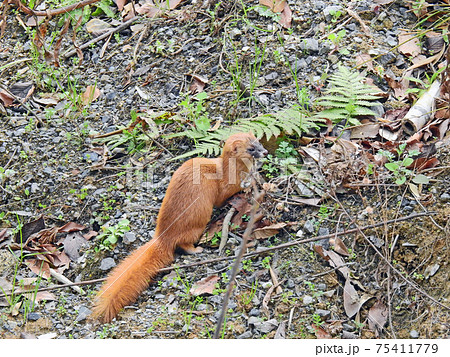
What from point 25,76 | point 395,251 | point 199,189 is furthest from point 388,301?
point 25,76

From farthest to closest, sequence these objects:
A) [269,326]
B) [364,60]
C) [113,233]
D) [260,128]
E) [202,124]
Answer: [364,60]
[202,124]
[260,128]
[113,233]
[269,326]

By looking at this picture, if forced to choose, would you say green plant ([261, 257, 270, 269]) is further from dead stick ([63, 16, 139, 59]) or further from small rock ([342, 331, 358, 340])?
dead stick ([63, 16, 139, 59])

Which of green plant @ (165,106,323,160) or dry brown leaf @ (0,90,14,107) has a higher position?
dry brown leaf @ (0,90,14,107)

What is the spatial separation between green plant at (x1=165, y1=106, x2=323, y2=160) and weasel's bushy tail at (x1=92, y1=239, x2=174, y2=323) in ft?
2.61

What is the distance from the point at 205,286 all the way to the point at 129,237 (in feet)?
2.59

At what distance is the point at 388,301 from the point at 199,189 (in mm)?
1555

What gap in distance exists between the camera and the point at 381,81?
191 inches

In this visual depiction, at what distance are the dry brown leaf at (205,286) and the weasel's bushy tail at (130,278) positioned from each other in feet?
1.11

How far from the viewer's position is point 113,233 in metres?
4.29

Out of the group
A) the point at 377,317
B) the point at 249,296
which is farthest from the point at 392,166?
the point at 249,296

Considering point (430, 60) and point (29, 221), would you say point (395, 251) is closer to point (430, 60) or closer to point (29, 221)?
point (430, 60)

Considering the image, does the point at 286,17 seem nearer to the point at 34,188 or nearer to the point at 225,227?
the point at 225,227

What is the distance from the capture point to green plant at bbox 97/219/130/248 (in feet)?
14.0

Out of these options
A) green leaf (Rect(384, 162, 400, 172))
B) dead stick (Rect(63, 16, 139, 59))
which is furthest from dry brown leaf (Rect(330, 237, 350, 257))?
dead stick (Rect(63, 16, 139, 59))
